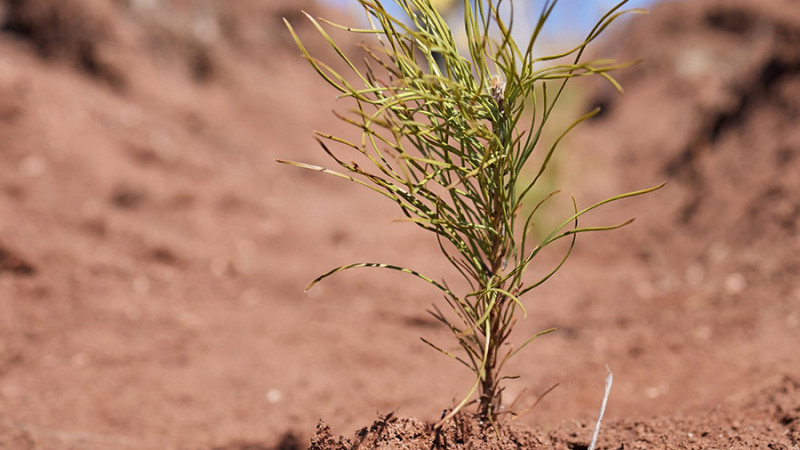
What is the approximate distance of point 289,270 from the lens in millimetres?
3643

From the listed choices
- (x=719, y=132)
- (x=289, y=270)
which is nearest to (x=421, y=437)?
(x=289, y=270)

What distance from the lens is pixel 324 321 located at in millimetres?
3029

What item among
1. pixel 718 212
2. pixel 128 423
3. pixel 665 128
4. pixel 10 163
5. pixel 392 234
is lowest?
pixel 128 423

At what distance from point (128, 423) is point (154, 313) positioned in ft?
3.40

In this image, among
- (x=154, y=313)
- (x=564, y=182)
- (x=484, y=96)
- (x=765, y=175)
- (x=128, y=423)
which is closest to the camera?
(x=484, y=96)

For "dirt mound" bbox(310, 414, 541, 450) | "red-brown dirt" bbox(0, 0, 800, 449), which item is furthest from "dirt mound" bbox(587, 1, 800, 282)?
"dirt mound" bbox(310, 414, 541, 450)

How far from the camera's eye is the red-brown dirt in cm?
193

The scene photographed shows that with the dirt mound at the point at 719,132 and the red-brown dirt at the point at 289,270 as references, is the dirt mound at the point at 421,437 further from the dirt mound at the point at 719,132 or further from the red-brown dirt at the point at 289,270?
the dirt mound at the point at 719,132

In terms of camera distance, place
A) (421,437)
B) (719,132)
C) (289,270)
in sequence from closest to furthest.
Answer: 1. (421,437)
2. (289,270)
3. (719,132)

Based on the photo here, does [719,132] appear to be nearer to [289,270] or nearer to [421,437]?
[289,270]

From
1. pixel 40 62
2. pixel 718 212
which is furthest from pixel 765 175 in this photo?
pixel 40 62

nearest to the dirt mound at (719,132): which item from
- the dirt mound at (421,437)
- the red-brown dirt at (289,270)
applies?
the red-brown dirt at (289,270)

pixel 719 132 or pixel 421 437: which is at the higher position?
pixel 719 132

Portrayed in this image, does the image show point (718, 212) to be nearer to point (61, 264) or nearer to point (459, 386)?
point (459, 386)
